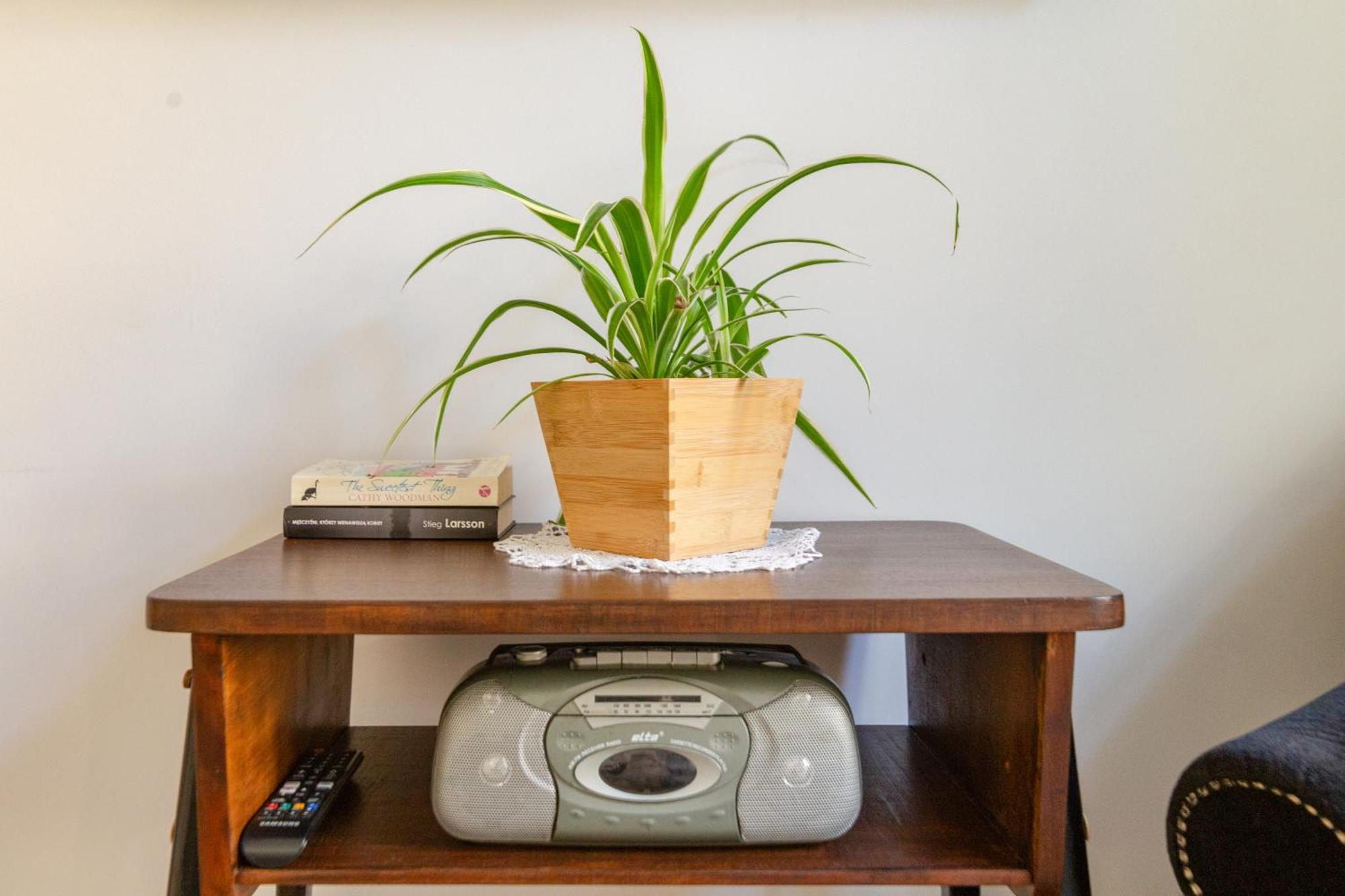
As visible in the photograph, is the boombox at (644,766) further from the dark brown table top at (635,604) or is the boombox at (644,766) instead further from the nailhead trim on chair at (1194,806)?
the nailhead trim on chair at (1194,806)

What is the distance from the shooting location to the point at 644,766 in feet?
2.30

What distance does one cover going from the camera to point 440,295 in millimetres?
1061

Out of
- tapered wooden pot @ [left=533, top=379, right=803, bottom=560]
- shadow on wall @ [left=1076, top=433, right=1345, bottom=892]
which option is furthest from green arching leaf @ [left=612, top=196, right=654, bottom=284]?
shadow on wall @ [left=1076, top=433, right=1345, bottom=892]

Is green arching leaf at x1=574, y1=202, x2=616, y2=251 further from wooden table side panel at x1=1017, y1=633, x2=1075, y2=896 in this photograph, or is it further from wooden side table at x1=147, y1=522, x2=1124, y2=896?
wooden table side panel at x1=1017, y1=633, x2=1075, y2=896

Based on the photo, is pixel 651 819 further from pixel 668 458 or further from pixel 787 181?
pixel 787 181

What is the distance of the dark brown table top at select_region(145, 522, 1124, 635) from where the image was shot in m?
0.64

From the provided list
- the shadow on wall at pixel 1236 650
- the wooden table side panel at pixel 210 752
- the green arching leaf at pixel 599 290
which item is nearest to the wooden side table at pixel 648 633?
the wooden table side panel at pixel 210 752

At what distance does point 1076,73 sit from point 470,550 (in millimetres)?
921

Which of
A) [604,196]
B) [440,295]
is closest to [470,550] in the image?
[440,295]

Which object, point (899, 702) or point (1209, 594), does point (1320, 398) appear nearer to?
point (1209, 594)

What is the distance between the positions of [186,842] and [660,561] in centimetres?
46

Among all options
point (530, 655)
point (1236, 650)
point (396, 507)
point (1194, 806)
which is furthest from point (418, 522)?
point (1236, 650)

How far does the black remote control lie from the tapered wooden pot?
315mm

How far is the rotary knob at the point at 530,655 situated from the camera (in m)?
0.74
